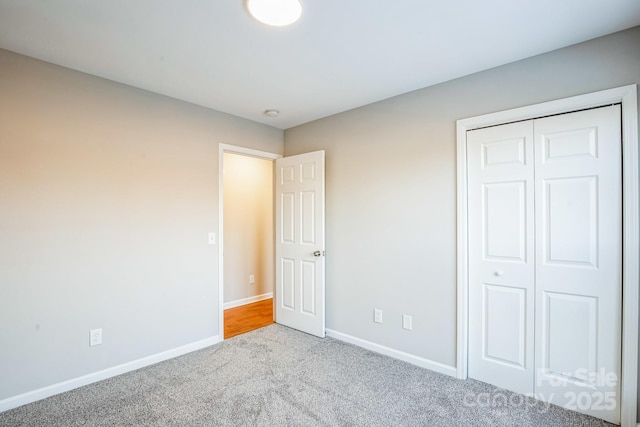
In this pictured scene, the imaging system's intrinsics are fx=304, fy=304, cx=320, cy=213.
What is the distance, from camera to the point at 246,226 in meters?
4.78

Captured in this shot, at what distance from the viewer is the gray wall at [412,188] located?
2078mm

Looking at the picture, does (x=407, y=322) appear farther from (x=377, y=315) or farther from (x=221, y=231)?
(x=221, y=231)

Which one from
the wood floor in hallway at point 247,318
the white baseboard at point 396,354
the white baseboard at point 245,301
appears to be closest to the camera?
the white baseboard at point 396,354

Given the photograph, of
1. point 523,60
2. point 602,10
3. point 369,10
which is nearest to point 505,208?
point 523,60

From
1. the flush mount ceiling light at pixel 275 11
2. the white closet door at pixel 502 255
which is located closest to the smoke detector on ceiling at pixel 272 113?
the flush mount ceiling light at pixel 275 11

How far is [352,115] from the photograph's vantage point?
321 cm

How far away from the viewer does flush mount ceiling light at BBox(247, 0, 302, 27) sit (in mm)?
1610

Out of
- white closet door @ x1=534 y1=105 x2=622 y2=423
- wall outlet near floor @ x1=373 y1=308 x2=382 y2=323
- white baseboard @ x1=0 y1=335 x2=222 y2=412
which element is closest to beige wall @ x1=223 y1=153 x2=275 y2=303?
white baseboard @ x1=0 y1=335 x2=222 y2=412

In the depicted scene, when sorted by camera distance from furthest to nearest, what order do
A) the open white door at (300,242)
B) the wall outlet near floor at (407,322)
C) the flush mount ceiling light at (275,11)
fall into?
1. the open white door at (300,242)
2. the wall outlet near floor at (407,322)
3. the flush mount ceiling light at (275,11)

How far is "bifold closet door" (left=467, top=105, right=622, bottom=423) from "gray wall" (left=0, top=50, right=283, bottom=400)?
2.55m

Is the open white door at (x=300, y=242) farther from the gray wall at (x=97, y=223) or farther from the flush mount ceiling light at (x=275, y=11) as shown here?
the flush mount ceiling light at (x=275, y=11)

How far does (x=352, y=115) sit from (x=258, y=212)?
7.98 feet

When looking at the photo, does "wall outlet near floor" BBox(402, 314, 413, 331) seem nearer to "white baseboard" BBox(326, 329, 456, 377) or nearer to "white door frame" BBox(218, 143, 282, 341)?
"white baseboard" BBox(326, 329, 456, 377)

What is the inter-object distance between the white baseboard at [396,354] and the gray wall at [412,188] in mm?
47
